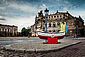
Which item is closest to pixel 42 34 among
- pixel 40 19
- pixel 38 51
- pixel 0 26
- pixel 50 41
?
pixel 50 41

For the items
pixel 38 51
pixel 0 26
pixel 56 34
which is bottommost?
pixel 38 51

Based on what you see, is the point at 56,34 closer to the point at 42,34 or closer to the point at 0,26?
the point at 42,34

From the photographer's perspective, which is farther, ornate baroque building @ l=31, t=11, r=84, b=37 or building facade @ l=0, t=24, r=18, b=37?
building facade @ l=0, t=24, r=18, b=37

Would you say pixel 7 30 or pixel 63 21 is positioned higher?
pixel 63 21

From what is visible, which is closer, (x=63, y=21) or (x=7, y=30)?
(x=63, y=21)

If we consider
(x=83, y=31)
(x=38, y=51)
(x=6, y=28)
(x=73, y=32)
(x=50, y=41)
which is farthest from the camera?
(x=6, y=28)

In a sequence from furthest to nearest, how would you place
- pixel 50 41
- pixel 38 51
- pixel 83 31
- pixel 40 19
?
1. pixel 40 19
2. pixel 83 31
3. pixel 50 41
4. pixel 38 51

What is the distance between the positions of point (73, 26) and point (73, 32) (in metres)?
2.99

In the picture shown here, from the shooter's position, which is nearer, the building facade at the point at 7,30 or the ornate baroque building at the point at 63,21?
the ornate baroque building at the point at 63,21

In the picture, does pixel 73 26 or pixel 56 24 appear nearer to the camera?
pixel 73 26

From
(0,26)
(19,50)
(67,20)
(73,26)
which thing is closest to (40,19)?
(67,20)

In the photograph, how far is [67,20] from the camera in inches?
1964

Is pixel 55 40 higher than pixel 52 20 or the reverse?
the reverse

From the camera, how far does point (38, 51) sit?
6.01 m
